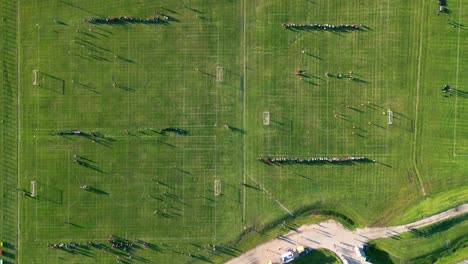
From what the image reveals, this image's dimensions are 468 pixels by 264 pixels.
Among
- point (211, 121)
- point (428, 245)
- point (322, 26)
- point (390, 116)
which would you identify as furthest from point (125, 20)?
point (428, 245)

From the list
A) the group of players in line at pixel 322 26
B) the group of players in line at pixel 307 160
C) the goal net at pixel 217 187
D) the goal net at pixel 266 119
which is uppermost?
the group of players in line at pixel 322 26

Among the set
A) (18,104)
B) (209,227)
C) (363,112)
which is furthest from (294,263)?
(18,104)

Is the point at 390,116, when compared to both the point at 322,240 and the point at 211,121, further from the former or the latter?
the point at 211,121

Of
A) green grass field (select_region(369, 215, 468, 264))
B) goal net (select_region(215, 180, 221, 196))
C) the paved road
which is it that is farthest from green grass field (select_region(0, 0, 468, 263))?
green grass field (select_region(369, 215, 468, 264))

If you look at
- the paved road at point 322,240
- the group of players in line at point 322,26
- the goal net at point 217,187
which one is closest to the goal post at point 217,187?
the goal net at point 217,187

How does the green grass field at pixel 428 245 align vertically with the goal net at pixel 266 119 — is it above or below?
below

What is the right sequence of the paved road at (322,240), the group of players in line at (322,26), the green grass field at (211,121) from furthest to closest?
the paved road at (322,240), the green grass field at (211,121), the group of players in line at (322,26)

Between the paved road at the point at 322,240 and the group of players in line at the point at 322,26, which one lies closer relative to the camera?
the group of players in line at the point at 322,26

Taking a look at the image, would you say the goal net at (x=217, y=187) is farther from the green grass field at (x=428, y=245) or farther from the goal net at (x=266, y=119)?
the green grass field at (x=428, y=245)
